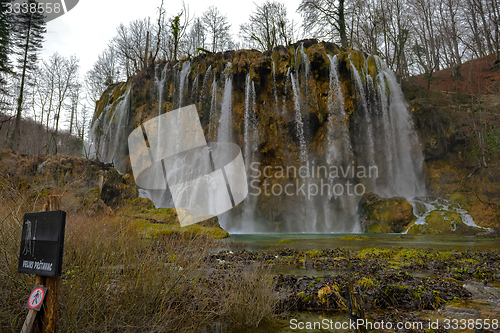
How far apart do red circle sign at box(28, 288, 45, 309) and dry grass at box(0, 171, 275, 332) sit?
0.88 feet

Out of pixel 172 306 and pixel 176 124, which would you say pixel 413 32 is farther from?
pixel 172 306

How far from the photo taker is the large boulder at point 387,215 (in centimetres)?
1730

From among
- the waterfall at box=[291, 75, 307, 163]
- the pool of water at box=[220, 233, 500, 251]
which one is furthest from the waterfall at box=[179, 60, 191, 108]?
the pool of water at box=[220, 233, 500, 251]

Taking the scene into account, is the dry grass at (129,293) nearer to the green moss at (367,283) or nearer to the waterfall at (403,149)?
the green moss at (367,283)

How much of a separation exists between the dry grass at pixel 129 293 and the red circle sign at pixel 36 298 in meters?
0.27

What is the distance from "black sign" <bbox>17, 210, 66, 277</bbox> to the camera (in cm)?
235

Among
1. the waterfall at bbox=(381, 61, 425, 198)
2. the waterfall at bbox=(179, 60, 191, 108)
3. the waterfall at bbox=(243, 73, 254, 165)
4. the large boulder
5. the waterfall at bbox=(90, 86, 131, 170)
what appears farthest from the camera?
the waterfall at bbox=(90, 86, 131, 170)

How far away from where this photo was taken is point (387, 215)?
17.6 meters

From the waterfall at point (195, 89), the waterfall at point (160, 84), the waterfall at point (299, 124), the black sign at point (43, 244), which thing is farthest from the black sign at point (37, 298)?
the waterfall at point (160, 84)

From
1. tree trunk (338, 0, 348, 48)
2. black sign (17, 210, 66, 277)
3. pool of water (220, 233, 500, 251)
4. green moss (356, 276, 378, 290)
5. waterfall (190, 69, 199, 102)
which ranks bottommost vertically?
pool of water (220, 233, 500, 251)

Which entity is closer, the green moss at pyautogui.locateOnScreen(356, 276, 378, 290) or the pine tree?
the green moss at pyautogui.locateOnScreen(356, 276, 378, 290)

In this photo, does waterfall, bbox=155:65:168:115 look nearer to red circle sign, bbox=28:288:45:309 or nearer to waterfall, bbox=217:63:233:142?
waterfall, bbox=217:63:233:142

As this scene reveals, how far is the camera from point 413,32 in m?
31.6

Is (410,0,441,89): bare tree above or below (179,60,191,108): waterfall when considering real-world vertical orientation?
above
